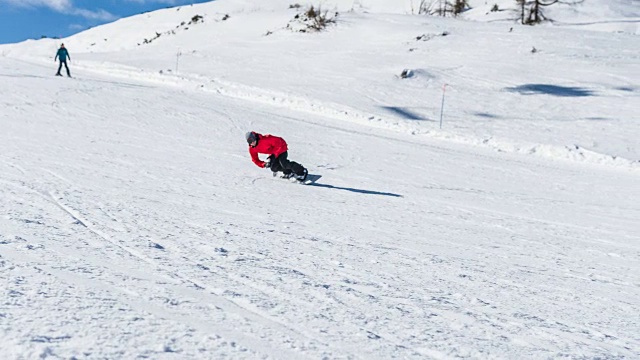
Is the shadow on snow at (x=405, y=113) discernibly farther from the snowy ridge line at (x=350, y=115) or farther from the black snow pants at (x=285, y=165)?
the black snow pants at (x=285, y=165)

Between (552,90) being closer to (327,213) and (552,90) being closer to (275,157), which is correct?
(275,157)

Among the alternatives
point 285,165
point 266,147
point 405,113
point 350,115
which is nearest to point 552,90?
point 405,113

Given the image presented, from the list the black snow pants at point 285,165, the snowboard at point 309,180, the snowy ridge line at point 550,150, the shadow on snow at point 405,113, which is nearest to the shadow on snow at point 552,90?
the shadow on snow at point 405,113

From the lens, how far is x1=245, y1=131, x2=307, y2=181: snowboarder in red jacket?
35.3 feet

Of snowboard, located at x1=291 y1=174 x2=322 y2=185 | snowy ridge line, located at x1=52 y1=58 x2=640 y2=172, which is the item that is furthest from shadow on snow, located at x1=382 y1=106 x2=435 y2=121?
snowboard, located at x1=291 y1=174 x2=322 y2=185

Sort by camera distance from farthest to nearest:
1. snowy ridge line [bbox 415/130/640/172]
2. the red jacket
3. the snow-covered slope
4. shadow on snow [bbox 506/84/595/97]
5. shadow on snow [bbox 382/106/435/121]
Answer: shadow on snow [bbox 506/84/595/97] → shadow on snow [bbox 382/106/435/121] → snowy ridge line [bbox 415/130/640/172] → the red jacket → the snow-covered slope

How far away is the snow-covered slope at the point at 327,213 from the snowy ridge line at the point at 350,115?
8 centimetres

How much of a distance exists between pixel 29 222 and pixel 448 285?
3.93m

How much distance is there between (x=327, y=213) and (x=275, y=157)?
8.89 ft

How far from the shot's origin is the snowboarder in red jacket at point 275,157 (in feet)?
35.3

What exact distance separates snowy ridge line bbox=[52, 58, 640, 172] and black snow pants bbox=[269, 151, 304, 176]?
7.91 metres

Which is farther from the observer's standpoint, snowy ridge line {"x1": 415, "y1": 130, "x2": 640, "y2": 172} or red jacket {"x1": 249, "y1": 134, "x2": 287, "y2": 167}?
snowy ridge line {"x1": 415, "y1": 130, "x2": 640, "y2": 172}

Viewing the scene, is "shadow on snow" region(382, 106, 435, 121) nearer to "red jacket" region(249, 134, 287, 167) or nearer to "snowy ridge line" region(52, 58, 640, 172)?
"snowy ridge line" region(52, 58, 640, 172)

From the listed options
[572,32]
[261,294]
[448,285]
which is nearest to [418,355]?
[261,294]
